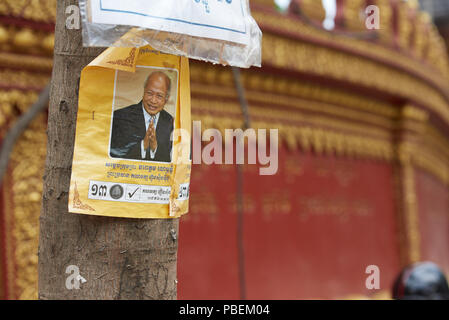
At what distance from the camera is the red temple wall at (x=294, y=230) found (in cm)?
375

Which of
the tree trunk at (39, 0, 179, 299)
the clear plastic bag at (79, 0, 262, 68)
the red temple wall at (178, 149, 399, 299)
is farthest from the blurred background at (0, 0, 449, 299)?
the clear plastic bag at (79, 0, 262, 68)

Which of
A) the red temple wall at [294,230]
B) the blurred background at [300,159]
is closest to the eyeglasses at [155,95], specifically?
the blurred background at [300,159]

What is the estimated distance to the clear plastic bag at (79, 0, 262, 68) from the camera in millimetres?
1336

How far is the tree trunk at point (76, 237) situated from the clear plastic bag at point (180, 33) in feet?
0.46

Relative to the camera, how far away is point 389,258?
5457mm

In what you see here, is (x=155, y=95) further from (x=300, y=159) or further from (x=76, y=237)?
(x=300, y=159)

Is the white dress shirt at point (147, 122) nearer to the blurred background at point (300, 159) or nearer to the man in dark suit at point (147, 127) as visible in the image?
the man in dark suit at point (147, 127)

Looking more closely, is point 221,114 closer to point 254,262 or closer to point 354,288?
point 254,262

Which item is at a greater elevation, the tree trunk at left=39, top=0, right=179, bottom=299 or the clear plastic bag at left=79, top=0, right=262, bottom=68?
the clear plastic bag at left=79, top=0, right=262, bottom=68

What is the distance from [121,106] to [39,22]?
1.76 m

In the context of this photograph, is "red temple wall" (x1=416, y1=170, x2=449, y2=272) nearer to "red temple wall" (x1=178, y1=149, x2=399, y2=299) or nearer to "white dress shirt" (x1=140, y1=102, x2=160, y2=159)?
"red temple wall" (x1=178, y1=149, x2=399, y2=299)

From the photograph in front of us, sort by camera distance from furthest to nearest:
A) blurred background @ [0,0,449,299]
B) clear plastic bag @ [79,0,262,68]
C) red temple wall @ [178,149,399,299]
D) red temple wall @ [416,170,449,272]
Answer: red temple wall @ [416,170,449,272]
red temple wall @ [178,149,399,299]
blurred background @ [0,0,449,299]
clear plastic bag @ [79,0,262,68]

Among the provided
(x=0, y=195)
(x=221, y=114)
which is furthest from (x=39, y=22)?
(x=221, y=114)

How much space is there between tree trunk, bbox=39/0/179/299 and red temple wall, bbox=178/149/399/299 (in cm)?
216
